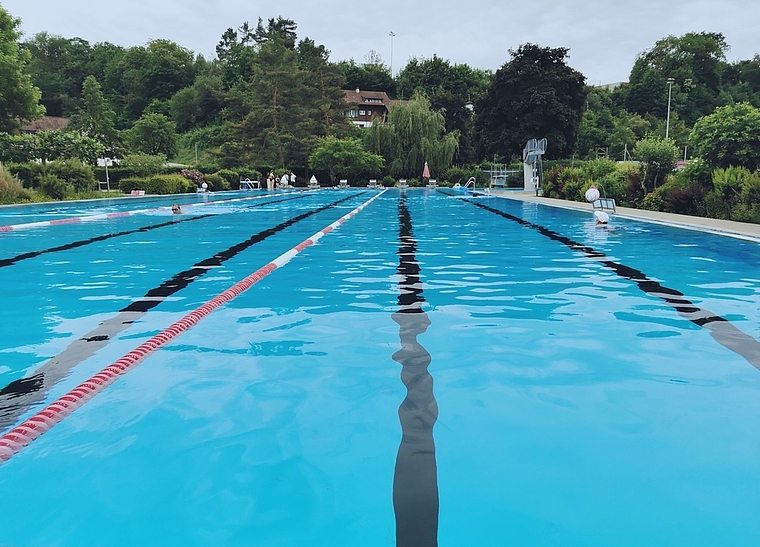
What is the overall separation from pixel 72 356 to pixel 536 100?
35530 millimetres

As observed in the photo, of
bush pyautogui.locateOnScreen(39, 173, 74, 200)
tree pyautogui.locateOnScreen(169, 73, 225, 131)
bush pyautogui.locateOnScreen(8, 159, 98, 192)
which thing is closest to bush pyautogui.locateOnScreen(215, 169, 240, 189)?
bush pyautogui.locateOnScreen(8, 159, 98, 192)

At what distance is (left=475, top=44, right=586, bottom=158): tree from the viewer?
121 ft

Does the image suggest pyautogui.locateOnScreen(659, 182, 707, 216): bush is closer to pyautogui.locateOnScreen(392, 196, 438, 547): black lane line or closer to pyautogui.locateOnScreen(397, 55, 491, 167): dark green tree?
pyautogui.locateOnScreen(392, 196, 438, 547): black lane line

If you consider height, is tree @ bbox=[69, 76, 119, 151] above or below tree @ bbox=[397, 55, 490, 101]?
below

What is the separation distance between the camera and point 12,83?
3884 cm

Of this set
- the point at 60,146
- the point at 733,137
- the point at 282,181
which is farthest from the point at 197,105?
the point at 733,137

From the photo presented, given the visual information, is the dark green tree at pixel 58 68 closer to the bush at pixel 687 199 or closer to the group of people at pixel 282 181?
the group of people at pixel 282 181

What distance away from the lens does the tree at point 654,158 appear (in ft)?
60.8

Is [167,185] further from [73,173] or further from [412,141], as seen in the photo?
[412,141]

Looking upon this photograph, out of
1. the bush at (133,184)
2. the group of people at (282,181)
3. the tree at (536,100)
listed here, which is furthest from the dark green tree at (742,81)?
the bush at (133,184)

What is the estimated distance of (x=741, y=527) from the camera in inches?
86.5

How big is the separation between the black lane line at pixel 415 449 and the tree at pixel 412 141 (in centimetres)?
4200

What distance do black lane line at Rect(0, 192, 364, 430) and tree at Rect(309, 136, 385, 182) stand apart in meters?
39.4

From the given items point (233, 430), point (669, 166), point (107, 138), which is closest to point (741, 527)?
point (233, 430)
